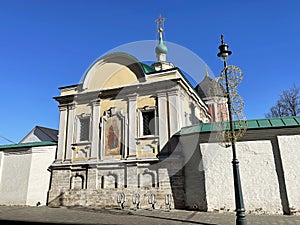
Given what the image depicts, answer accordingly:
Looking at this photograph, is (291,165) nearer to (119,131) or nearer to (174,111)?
(174,111)

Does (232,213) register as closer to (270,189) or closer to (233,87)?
(270,189)

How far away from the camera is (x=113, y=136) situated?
15.8 meters

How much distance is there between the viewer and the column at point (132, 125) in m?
14.9

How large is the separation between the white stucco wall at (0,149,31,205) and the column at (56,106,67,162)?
1.89 metres

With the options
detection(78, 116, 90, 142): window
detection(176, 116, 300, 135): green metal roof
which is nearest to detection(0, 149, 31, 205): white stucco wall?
detection(78, 116, 90, 142): window

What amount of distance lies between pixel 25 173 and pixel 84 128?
4597 millimetres

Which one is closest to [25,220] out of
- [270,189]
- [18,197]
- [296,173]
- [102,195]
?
[102,195]

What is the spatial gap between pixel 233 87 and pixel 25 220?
376 inches

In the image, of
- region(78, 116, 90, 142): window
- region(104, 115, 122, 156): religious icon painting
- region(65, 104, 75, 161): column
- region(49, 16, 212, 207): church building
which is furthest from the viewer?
region(78, 116, 90, 142): window

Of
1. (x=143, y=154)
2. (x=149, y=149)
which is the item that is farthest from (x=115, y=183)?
(x=149, y=149)

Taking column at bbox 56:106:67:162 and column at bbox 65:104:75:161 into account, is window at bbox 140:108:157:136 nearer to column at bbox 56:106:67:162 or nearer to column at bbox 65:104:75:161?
column at bbox 65:104:75:161

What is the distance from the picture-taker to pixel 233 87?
8.69 metres

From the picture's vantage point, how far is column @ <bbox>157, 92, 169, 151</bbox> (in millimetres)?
14291

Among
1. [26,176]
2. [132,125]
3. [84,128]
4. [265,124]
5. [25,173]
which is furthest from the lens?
[84,128]
